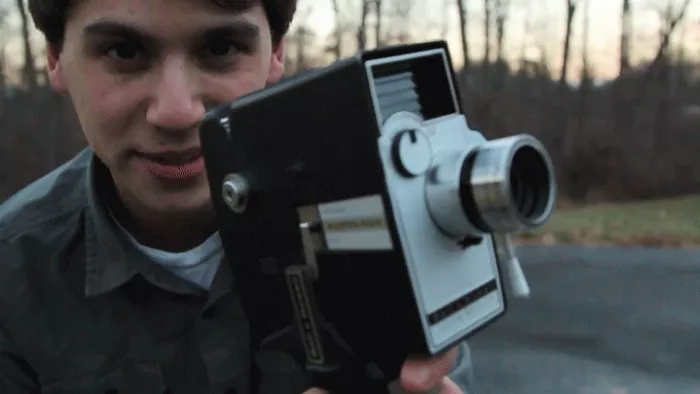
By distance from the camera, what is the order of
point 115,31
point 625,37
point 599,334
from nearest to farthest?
point 115,31, point 599,334, point 625,37

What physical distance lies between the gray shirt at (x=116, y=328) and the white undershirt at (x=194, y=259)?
19 mm

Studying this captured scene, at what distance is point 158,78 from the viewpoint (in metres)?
1.16

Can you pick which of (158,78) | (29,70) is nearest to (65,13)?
(158,78)

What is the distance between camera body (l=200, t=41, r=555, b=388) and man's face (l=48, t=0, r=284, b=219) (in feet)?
0.30

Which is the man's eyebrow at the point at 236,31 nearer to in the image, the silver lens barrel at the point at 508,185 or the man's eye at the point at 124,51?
the man's eye at the point at 124,51

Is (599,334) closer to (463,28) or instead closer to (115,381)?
(115,381)

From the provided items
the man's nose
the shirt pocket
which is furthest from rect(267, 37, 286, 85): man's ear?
the shirt pocket

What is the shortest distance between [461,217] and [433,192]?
44 mm

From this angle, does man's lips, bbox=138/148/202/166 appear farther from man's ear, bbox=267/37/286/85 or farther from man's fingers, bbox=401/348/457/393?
man's fingers, bbox=401/348/457/393

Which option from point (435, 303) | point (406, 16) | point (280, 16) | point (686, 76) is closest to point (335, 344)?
point (435, 303)

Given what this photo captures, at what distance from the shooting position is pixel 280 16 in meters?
1.39

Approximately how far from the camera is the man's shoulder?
1434 mm

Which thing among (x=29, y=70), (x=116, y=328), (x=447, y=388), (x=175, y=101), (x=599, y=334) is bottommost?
(x=599, y=334)

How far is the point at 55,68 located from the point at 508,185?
92cm
